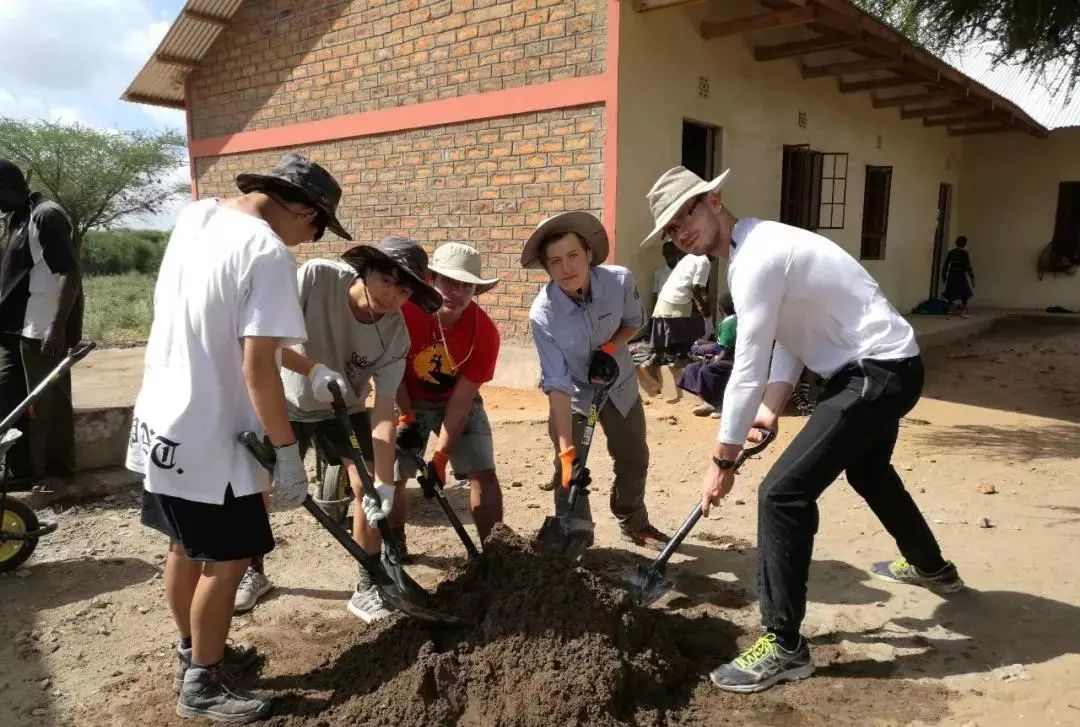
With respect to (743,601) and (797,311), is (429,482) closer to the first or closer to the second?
(743,601)

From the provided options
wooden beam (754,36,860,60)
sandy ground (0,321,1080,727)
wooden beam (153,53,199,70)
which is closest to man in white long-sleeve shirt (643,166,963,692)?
sandy ground (0,321,1080,727)

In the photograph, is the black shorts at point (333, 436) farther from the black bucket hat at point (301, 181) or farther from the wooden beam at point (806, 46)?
the wooden beam at point (806, 46)

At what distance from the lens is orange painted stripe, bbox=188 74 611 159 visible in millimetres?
7027

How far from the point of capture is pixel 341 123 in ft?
29.8

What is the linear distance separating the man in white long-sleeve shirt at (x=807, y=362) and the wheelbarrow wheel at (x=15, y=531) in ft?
10.6

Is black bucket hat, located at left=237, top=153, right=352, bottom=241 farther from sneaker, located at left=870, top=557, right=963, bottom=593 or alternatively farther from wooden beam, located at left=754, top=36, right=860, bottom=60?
wooden beam, located at left=754, top=36, right=860, bottom=60

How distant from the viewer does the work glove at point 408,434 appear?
3.42 metres

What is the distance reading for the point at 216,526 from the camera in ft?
7.47

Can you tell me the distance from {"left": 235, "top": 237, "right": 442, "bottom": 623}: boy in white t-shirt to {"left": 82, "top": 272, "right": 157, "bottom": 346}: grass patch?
7162 millimetres

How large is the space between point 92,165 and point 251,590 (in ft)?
88.5

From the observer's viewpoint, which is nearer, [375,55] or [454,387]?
[454,387]

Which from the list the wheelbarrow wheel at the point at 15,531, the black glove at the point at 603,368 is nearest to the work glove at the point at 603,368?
the black glove at the point at 603,368

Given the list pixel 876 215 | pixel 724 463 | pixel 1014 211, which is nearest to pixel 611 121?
pixel 724 463

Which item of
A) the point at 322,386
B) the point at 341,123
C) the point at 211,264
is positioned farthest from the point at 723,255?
the point at 341,123
